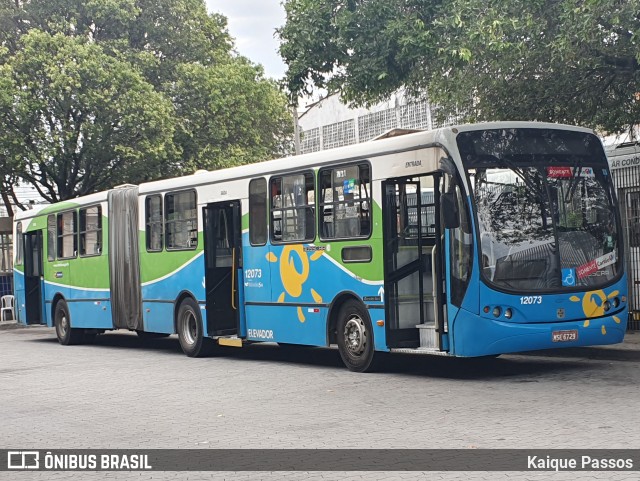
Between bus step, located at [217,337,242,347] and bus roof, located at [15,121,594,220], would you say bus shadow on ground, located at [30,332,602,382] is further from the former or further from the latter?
bus roof, located at [15,121,594,220]

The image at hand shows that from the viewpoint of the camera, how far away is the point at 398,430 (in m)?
9.66

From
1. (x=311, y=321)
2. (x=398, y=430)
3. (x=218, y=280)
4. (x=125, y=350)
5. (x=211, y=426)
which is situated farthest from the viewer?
(x=125, y=350)

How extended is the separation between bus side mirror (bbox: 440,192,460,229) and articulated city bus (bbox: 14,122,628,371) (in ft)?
0.04

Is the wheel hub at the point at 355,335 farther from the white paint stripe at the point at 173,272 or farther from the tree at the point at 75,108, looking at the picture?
the tree at the point at 75,108

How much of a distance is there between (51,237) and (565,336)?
1412 centimetres

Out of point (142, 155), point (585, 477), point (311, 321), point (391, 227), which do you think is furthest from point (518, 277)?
point (142, 155)

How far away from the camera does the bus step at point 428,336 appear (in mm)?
13328

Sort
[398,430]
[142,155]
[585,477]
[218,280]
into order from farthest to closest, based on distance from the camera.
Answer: [142,155], [218,280], [398,430], [585,477]

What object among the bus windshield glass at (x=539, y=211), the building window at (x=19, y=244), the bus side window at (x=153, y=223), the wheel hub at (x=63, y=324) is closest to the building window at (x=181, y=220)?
the bus side window at (x=153, y=223)

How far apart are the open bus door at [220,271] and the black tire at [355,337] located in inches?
128

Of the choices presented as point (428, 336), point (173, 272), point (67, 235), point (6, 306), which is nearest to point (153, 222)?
point (173, 272)

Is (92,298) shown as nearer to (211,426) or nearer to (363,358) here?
(363,358)

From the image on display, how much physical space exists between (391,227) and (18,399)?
16.3 feet

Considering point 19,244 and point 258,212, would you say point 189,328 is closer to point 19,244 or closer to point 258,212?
point 258,212
